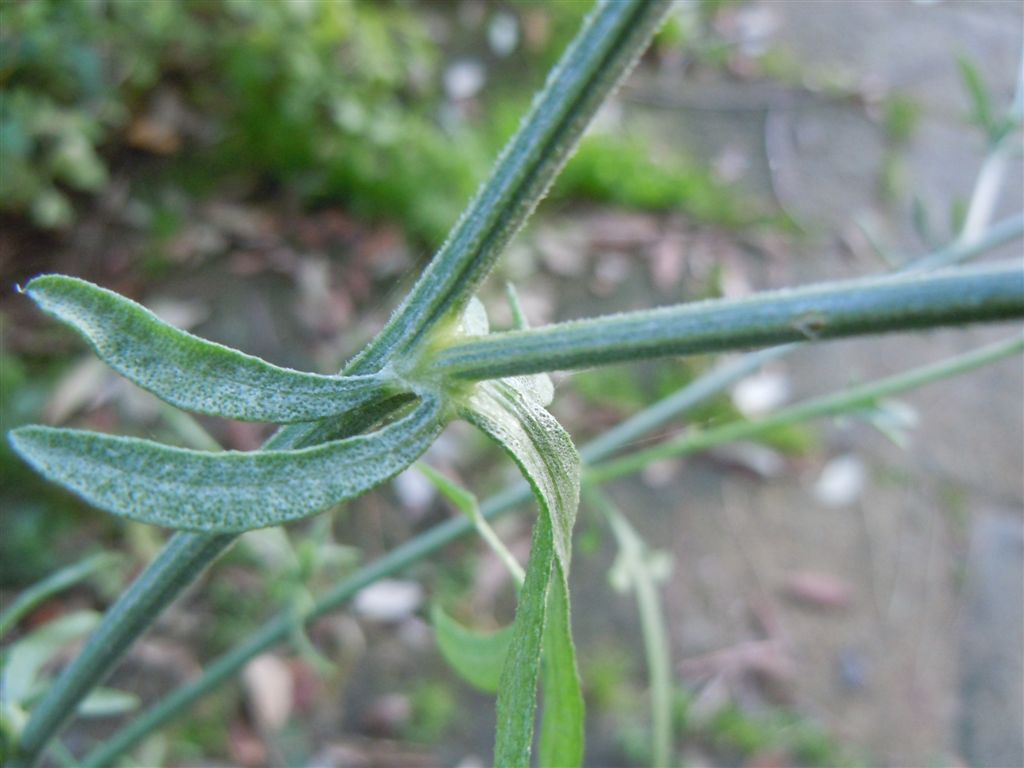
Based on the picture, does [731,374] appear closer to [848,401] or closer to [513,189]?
[848,401]

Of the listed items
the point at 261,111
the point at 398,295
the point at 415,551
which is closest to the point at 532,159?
the point at 415,551

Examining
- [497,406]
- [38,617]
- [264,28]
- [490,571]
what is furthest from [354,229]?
[497,406]

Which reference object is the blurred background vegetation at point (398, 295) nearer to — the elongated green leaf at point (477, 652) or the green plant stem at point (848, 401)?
the green plant stem at point (848, 401)

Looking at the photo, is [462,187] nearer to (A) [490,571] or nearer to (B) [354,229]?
(B) [354,229]

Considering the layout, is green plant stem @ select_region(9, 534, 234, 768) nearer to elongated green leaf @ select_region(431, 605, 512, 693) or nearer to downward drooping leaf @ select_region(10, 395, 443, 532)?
downward drooping leaf @ select_region(10, 395, 443, 532)

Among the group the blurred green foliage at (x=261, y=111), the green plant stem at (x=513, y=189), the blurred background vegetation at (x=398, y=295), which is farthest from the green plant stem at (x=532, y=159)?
the blurred green foliage at (x=261, y=111)

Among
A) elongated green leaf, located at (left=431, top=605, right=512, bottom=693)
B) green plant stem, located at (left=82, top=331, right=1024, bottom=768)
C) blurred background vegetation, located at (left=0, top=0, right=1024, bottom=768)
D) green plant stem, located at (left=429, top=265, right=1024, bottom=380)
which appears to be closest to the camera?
green plant stem, located at (left=429, top=265, right=1024, bottom=380)

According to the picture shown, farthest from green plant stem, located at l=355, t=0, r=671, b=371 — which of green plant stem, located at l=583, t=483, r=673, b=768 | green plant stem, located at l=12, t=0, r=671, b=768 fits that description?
green plant stem, located at l=583, t=483, r=673, b=768
